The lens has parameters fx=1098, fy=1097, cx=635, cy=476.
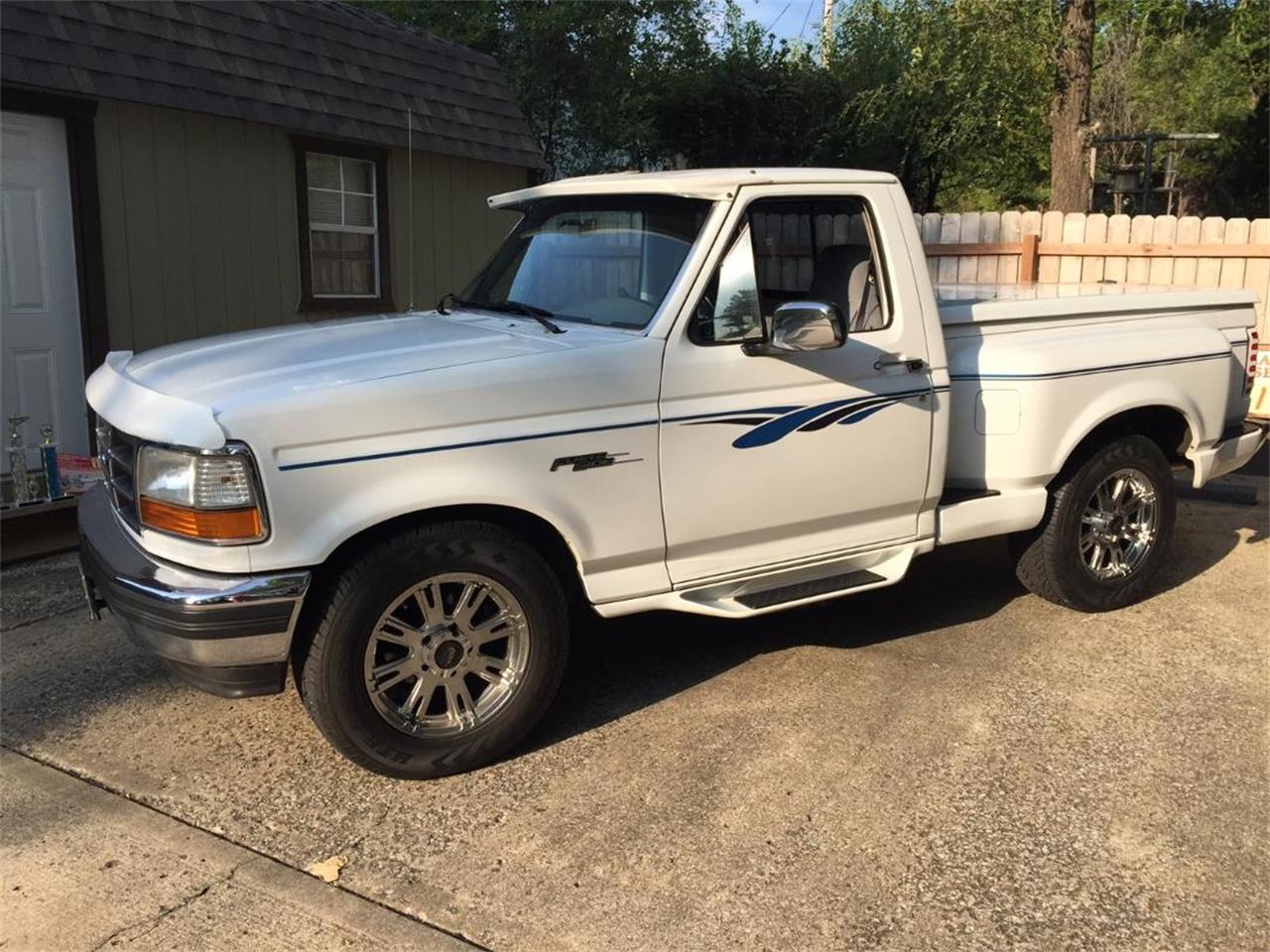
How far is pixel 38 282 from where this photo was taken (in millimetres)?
7551

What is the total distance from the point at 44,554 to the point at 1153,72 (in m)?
24.4

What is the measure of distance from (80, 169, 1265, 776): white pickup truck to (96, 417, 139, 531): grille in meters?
0.02

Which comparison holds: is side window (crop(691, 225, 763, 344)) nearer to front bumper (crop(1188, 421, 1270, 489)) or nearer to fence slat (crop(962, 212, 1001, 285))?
front bumper (crop(1188, 421, 1270, 489))

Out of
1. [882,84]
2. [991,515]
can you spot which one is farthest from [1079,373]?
[882,84]

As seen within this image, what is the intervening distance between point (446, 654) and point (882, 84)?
1701cm

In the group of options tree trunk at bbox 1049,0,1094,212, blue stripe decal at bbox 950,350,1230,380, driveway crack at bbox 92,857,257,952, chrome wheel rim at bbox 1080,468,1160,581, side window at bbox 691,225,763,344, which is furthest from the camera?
tree trunk at bbox 1049,0,1094,212

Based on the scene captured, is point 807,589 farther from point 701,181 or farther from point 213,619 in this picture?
point 213,619

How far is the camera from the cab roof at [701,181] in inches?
164

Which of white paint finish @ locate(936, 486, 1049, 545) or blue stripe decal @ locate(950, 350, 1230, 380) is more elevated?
blue stripe decal @ locate(950, 350, 1230, 380)

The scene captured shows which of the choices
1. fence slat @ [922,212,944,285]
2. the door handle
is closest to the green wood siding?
the door handle

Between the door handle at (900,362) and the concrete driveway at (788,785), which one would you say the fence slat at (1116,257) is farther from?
the door handle at (900,362)

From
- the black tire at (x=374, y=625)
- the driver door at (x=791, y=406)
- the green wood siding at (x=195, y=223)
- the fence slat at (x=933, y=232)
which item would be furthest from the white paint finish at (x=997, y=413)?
the fence slat at (x=933, y=232)

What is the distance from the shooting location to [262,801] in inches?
143

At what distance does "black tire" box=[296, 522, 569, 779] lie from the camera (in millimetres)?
3441
